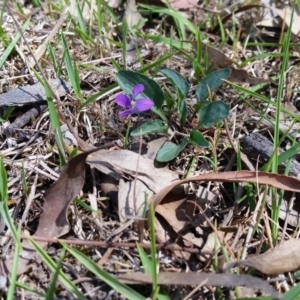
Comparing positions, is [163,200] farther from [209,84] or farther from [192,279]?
[209,84]

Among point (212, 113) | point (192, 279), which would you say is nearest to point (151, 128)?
point (212, 113)

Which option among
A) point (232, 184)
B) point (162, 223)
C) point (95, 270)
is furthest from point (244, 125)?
point (95, 270)

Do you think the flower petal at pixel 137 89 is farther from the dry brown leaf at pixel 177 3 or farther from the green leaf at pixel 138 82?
the dry brown leaf at pixel 177 3

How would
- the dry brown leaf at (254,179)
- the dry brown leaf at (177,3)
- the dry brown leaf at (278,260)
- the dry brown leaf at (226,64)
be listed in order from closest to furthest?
the dry brown leaf at (278,260) → the dry brown leaf at (254,179) → the dry brown leaf at (226,64) → the dry brown leaf at (177,3)

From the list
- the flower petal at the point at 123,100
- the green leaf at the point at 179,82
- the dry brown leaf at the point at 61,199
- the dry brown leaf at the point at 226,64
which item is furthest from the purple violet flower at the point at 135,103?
the dry brown leaf at the point at 226,64

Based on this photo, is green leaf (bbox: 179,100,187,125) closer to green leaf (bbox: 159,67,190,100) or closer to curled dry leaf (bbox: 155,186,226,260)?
green leaf (bbox: 159,67,190,100)

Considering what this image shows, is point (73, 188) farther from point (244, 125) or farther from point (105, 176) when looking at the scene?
Result: point (244, 125)
